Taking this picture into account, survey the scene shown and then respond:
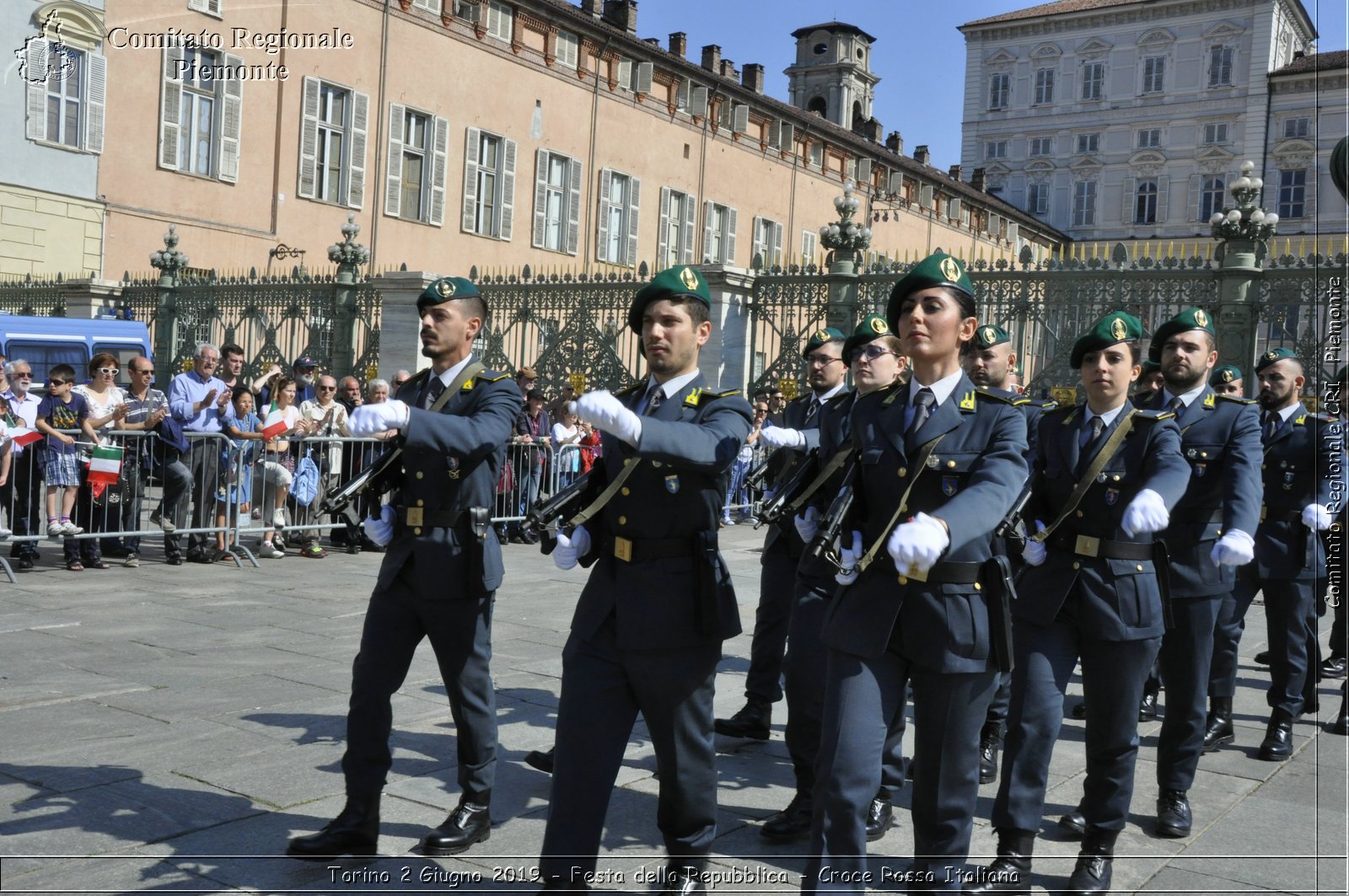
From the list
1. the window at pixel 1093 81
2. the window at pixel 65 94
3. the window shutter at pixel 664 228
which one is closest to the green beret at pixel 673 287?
the window at pixel 65 94

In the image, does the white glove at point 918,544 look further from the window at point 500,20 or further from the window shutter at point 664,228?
the window shutter at point 664,228

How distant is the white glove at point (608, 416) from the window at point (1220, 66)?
5011cm

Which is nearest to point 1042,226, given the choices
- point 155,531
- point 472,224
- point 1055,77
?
point 1055,77

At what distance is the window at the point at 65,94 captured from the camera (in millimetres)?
22094

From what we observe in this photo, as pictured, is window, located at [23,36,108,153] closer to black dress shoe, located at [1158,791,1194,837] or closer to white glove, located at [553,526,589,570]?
white glove, located at [553,526,589,570]

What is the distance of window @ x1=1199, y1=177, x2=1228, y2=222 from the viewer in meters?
48.7

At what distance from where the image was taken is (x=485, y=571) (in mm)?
4492

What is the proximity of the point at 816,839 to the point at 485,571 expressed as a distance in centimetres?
167

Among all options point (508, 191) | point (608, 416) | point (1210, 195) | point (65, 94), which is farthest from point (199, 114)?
point (1210, 195)

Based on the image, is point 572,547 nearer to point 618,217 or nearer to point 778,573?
point 778,573

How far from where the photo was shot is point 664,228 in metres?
36.3

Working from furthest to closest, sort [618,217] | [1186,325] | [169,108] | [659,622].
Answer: [618,217]
[169,108]
[1186,325]
[659,622]

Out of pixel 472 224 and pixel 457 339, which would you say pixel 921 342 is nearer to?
pixel 457 339

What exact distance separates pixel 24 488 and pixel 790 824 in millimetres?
8268
